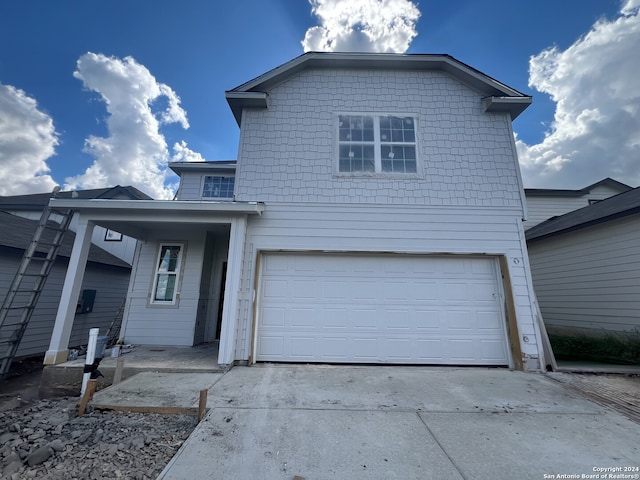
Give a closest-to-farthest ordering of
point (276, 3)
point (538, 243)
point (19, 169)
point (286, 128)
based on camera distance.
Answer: point (286, 128) < point (276, 3) < point (538, 243) < point (19, 169)

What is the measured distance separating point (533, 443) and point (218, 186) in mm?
10077

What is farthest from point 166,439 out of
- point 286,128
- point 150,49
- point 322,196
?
point 150,49

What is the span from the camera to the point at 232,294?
4871 millimetres

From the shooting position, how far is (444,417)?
2.95 metres

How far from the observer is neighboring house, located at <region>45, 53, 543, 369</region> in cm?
510

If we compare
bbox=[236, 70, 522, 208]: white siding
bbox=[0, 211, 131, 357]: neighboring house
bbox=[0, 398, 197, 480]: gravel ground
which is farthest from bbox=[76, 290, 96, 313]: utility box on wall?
bbox=[236, 70, 522, 208]: white siding

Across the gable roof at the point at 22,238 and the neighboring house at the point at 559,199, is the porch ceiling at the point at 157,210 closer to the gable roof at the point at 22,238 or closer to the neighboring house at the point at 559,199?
the gable roof at the point at 22,238

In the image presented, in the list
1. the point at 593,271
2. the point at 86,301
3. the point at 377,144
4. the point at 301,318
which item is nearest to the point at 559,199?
the point at 593,271

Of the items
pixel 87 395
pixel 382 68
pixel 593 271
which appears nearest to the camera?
pixel 87 395

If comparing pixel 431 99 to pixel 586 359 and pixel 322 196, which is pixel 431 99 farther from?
pixel 586 359

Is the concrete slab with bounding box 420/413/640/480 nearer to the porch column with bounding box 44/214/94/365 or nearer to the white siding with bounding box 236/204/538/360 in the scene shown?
→ the white siding with bounding box 236/204/538/360

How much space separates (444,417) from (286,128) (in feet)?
19.9

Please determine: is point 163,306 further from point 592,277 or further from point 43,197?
point 43,197

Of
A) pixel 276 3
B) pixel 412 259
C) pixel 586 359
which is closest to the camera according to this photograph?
pixel 412 259
